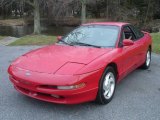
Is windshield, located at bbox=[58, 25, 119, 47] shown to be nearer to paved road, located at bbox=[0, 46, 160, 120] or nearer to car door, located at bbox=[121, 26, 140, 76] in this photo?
car door, located at bbox=[121, 26, 140, 76]

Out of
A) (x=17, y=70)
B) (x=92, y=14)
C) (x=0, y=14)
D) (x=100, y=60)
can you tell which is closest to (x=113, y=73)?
(x=100, y=60)

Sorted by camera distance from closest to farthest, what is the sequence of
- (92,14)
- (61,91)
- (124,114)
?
(61,91), (124,114), (92,14)

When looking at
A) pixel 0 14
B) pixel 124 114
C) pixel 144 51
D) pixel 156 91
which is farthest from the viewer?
pixel 0 14

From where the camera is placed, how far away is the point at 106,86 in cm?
471

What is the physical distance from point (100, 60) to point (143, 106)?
1119 millimetres

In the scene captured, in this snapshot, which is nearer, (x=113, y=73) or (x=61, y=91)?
(x=61, y=91)

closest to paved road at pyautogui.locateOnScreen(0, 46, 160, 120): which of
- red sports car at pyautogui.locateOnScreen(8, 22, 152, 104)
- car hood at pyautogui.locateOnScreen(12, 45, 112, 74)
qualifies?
red sports car at pyautogui.locateOnScreen(8, 22, 152, 104)

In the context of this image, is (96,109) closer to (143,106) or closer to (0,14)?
(143,106)

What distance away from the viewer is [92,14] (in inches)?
1865

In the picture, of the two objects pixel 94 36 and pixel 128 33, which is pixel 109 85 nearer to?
pixel 94 36

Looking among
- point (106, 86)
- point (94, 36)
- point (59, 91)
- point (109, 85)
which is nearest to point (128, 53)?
point (94, 36)

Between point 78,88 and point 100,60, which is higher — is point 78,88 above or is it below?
below

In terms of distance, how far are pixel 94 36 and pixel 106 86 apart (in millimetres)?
1344

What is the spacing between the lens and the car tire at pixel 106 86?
4520mm
